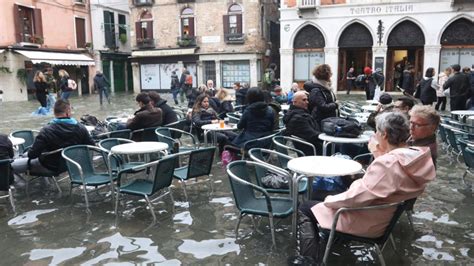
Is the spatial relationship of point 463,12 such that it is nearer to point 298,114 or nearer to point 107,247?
point 298,114

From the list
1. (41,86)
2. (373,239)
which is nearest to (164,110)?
(373,239)

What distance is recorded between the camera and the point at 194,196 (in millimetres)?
5312

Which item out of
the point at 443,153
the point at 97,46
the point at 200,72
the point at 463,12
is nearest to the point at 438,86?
the point at 443,153

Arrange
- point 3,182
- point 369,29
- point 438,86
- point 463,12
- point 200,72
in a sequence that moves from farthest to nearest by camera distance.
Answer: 1. point 200,72
2. point 369,29
3. point 463,12
4. point 438,86
5. point 3,182

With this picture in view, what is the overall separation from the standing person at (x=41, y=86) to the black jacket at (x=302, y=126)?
456 inches

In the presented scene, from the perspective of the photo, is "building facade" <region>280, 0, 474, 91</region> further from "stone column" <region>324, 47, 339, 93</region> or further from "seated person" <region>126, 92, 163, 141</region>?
"seated person" <region>126, 92, 163, 141</region>

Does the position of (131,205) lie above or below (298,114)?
below

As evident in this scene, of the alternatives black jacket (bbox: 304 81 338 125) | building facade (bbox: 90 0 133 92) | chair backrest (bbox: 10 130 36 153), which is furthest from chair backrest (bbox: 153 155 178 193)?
building facade (bbox: 90 0 133 92)

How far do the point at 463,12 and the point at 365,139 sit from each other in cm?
1744

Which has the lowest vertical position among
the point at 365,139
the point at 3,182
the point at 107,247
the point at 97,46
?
the point at 107,247

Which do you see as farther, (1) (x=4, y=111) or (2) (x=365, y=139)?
(1) (x=4, y=111)

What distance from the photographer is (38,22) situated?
77.4 feet

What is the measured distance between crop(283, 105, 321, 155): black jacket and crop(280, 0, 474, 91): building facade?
16.7m

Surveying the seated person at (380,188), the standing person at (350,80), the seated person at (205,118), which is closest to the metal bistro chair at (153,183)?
the seated person at (380,188)
